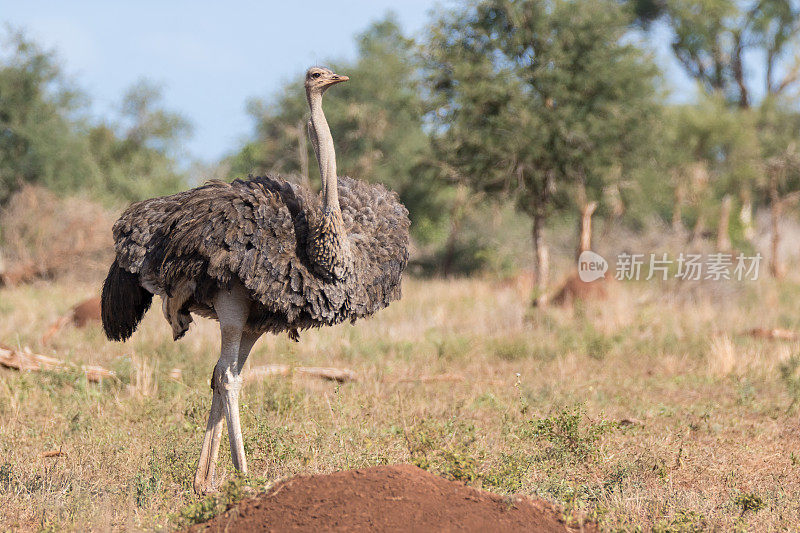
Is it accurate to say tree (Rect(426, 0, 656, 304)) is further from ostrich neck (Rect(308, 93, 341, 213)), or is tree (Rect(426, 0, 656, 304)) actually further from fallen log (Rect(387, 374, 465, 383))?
ostrich neck (Rect(308, 93, 341, 213))

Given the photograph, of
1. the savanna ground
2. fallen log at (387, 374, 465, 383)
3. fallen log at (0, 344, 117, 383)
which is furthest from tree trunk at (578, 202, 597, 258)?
fallen log at (0, 344, 117, 383)

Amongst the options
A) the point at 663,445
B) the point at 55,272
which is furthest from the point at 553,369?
the point at 55,272

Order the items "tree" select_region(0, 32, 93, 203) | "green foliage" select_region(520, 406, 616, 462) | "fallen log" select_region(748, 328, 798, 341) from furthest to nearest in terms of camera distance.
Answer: "tree" select_region(0, 32, 93, 203), "fallen log" select_region(748, 328, 798, 341), "green foliage" select_region(520, 406, 616, 462)

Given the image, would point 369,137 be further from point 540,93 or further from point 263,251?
point 263,251

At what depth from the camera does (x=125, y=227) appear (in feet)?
16.8

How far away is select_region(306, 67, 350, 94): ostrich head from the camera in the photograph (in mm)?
4988

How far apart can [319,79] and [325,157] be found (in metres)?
0.52

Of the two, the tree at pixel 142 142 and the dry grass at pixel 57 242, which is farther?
the tree at pixel 142 142

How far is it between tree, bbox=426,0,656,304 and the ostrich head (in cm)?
878

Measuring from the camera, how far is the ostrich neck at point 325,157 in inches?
187

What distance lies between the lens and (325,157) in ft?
15.9

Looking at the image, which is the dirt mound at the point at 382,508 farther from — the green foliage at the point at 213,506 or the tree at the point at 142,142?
the tree at the point at 142,142

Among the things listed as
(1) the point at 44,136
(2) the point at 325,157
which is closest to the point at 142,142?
(1) the point at 44,136

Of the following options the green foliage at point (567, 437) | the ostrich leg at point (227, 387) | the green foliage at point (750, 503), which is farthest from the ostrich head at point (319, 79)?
the green foliage at point (750, 503)
